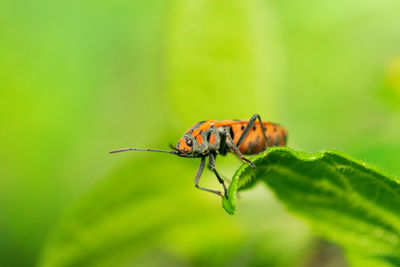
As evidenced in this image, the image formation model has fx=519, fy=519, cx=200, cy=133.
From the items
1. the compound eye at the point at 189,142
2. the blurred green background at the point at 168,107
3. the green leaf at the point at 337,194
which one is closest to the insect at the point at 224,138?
the compound eye at the point at 189,142

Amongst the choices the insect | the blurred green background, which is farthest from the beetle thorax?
the blurred green background

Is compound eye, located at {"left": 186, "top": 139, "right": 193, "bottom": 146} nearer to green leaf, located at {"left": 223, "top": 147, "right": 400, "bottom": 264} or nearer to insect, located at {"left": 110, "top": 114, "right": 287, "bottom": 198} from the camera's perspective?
insect, located at {"left": 110, "top": 114, "right": 287, "bottom": 198}

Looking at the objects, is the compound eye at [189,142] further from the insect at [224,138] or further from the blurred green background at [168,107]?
the blurred green background at [168,107]

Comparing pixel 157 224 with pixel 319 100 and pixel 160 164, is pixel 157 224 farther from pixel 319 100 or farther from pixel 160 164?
pixel 319 100

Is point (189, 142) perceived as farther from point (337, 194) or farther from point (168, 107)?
point (337, 194)

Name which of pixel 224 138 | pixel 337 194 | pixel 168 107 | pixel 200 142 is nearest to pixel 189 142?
pixel 200 142
